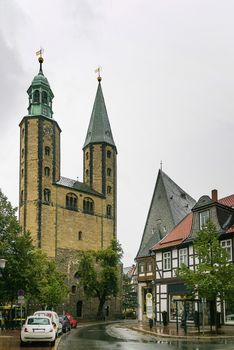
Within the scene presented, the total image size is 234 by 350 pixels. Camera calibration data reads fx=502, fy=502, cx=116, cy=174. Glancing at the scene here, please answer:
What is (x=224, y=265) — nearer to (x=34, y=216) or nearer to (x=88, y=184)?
(x=34, y=216)

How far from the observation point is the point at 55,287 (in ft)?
173

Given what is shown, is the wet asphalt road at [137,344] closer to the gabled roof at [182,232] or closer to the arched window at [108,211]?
the gabled roof at [182,232]

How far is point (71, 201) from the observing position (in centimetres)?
7562

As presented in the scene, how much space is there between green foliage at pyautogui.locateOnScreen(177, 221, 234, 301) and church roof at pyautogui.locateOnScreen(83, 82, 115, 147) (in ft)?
183

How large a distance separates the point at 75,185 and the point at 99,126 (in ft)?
50.3

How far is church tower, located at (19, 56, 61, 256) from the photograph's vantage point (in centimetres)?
6994

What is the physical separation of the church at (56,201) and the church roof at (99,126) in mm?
5716

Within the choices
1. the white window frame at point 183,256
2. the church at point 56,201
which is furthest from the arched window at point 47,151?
the white window frame at point 183,256

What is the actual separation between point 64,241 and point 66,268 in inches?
152

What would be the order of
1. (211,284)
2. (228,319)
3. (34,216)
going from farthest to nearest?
(34,216), (228,319), (211,284)

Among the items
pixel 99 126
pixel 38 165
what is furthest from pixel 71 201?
pixel 99 126

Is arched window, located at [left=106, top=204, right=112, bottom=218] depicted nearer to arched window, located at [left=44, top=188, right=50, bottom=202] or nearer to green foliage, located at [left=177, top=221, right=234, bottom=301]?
arched window, located at [left=44, top=188, right=50, bottom=202]

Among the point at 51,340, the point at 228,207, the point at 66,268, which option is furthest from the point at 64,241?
the point at 51,340

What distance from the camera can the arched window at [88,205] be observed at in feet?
257
